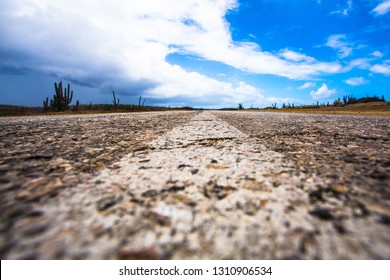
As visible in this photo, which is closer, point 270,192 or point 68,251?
point 68,251

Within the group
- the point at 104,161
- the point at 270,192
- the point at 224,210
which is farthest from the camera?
the point at 104,161

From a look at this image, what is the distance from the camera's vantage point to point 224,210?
2.02 feet

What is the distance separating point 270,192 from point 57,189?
2.59ft

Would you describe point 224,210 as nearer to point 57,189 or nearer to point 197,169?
point 197,169

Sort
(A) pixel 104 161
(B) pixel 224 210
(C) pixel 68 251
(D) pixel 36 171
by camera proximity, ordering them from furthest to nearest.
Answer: (A) pixel 104 161 < (D) pixel 36 171 < (B) pixel 224 210 < (C) pixel 68 251

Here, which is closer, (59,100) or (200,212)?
(200,212)

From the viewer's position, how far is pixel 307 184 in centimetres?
79

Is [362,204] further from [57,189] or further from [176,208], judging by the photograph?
[57,189]

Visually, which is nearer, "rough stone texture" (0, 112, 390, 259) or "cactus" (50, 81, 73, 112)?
"rough stone texture" (0, 112, 390, 259)

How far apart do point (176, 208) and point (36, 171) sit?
76cm

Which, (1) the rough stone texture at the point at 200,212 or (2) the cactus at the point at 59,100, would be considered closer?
(1) the rough stone texture at the point at 200,212
